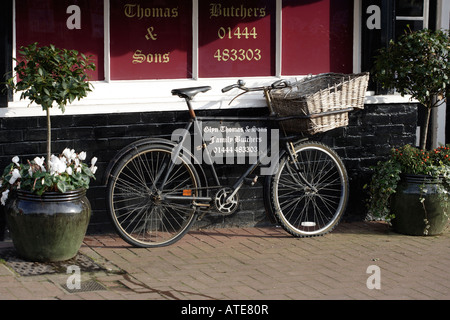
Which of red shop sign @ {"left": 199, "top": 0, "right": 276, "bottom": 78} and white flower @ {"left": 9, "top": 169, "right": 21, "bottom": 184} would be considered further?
red shop sign @ {"left": 199, "top": 0, "right": 276, "bottom": 78}

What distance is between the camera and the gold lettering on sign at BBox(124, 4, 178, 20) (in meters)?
7.23

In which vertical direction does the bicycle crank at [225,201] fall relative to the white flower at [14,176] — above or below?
below

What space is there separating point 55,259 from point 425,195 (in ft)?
11.1

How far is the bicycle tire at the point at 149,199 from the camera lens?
675cm

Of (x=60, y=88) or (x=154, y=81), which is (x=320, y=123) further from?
(x=60, y=88)

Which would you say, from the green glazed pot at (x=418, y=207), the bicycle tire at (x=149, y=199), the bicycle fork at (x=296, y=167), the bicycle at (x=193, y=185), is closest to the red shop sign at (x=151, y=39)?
the bicycle at (x=193, y=185)

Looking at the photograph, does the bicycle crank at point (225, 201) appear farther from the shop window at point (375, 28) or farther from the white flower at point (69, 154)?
the shop window at point (375, 28)

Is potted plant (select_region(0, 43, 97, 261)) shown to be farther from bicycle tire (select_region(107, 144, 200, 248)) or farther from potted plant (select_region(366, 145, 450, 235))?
potted plant (select_region(366, 145, 450, 235))

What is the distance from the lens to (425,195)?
7.30 meters

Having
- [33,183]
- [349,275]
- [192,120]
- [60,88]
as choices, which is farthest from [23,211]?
[349,275]

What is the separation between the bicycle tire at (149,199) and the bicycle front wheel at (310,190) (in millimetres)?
839

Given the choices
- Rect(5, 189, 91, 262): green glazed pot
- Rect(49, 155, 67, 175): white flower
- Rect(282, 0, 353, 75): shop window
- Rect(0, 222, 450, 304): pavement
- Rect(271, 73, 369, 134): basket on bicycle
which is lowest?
Rect(0, 222, 450, 304): pavement

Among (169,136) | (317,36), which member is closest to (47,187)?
(169,136)

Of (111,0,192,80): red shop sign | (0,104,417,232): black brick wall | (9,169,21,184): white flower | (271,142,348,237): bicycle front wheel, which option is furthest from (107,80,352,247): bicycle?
(9,169,21,184): white flower
